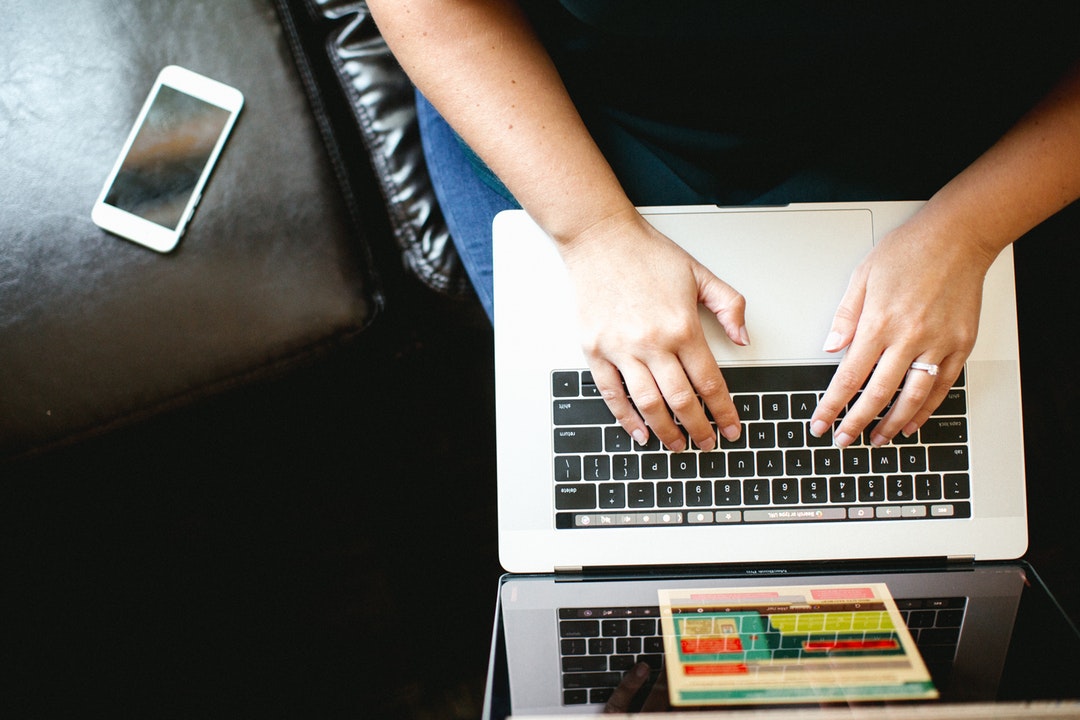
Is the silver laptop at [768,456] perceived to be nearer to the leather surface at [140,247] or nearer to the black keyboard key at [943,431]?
the black keyboard key at [943,431]

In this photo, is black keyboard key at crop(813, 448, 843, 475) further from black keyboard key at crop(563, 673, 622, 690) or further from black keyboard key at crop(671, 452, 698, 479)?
black keyboard key at crop(563, 673, 622, 690)

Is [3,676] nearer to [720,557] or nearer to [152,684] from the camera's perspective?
[152,684]

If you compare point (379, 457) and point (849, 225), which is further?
point (379, 457)

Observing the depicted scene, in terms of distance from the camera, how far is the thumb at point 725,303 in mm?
659

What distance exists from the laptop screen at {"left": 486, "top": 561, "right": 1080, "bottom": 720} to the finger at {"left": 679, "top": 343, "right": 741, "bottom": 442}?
0.46 ft

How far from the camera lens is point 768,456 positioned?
2.26 feet

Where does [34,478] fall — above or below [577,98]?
below

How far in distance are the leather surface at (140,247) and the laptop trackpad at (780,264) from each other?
0.41m

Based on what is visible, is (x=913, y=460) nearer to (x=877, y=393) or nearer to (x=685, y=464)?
(x=877, y=393)

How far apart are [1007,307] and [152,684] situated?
1.25 meters

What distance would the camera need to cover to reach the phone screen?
82 cm

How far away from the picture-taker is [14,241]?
2.68 feet

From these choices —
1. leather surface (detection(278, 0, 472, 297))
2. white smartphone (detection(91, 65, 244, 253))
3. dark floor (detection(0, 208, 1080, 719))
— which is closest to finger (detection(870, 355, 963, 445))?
leather surface (detection(278, 0, 472, 297))

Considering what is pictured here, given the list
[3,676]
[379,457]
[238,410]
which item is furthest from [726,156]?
[3,676]
